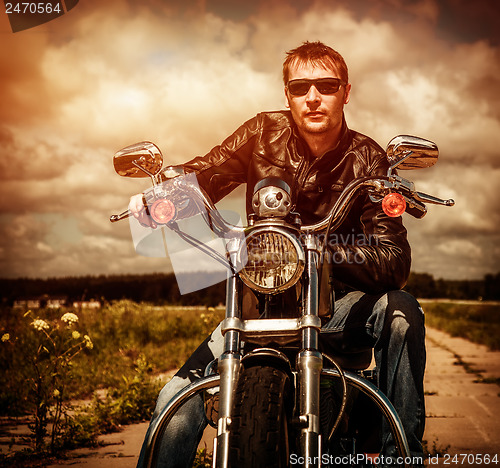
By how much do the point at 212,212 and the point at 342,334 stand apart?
0.61 m

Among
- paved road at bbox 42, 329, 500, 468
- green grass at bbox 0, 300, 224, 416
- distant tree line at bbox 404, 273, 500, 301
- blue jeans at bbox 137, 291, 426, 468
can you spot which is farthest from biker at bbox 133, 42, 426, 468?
distant tree line at bbox 404, 273, 500, 301

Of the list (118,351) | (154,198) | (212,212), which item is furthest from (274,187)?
(118,351)

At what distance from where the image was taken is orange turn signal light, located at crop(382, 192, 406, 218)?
1.69m

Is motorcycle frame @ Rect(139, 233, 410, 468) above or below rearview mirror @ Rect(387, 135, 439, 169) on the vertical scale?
below

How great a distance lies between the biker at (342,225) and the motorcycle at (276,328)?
128 mm

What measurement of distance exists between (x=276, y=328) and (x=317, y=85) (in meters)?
1.09

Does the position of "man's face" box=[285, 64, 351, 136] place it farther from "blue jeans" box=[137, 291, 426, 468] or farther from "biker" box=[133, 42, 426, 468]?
"blue jeans" box=[137, 291, 426, 468]

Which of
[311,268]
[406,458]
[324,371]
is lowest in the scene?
[406,458]

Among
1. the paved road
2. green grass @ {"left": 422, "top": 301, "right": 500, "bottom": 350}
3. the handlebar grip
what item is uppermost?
the handlebar grip

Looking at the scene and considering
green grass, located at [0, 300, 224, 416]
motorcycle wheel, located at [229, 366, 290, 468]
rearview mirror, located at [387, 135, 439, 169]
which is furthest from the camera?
green grass, located at [0, 300, 224, 416]

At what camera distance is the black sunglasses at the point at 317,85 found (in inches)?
87.0

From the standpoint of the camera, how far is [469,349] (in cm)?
933

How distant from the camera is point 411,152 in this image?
182cm

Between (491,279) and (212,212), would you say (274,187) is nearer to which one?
(212,212)
